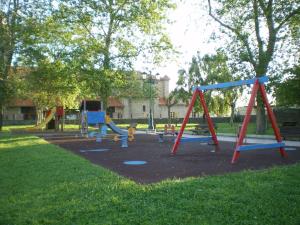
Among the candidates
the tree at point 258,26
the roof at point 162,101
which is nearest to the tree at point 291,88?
the tree at point 258,26

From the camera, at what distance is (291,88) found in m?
22.9

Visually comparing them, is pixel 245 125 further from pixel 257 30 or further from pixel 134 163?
pixel 257 30

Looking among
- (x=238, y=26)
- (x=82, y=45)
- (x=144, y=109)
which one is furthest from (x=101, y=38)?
(x=144, y=109)

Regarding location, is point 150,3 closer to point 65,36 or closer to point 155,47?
point 155,47

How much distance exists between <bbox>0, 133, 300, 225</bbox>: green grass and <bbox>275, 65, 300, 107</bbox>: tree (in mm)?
16067

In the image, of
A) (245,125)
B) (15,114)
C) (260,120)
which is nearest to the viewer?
(245,125)

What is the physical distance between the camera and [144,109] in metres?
75.2

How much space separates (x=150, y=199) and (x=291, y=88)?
65.6ft

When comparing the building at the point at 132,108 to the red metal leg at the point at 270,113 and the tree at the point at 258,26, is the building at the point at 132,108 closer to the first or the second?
the tree at the point at 258,26

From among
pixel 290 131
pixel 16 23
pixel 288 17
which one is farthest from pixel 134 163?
pixel 288 17

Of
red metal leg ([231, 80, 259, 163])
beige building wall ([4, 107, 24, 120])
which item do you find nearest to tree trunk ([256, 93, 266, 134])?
red metal leg ([231, 80, 259, 163])

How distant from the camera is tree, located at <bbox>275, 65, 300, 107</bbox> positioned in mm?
22484

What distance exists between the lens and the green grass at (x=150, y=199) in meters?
4.72

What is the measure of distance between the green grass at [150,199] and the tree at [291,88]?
1607cm
